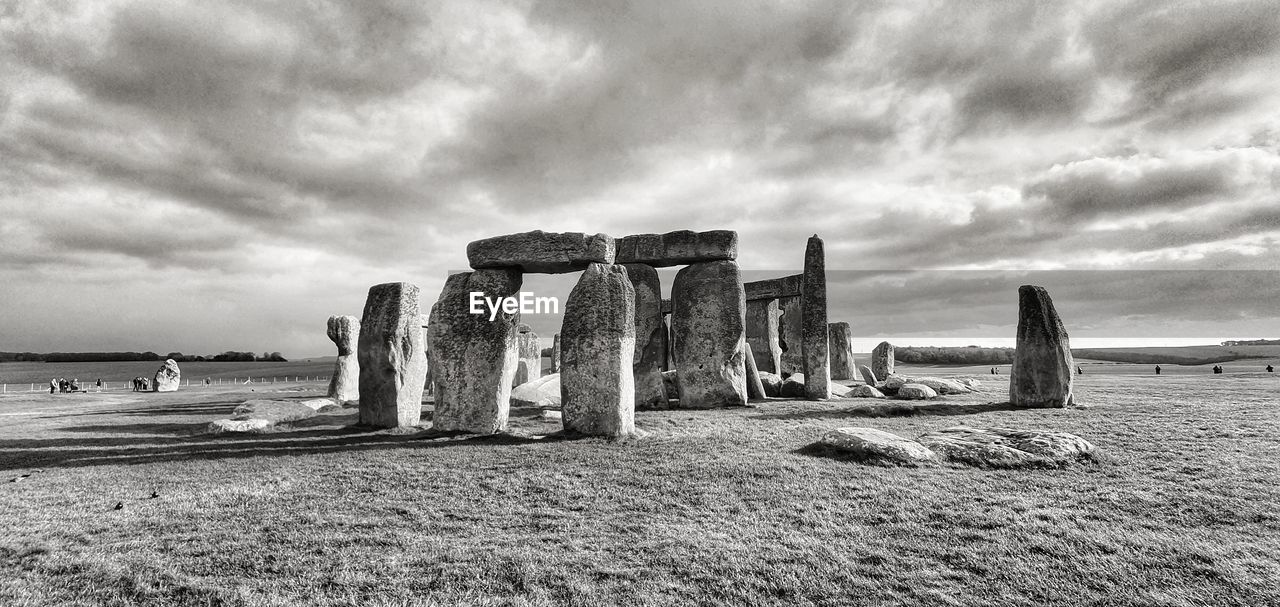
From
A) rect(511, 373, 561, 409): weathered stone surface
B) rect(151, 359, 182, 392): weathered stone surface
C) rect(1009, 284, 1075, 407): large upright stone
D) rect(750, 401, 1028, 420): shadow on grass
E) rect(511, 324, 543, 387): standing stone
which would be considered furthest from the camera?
rect(151, 359, 182, 392): weathered stone surface

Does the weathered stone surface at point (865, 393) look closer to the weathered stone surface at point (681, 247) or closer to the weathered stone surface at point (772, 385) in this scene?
the weathered stone surface at point (772, 385)

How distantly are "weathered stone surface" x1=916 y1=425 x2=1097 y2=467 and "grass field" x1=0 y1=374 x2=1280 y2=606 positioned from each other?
30cm

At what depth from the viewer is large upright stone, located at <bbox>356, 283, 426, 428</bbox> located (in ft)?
34.6

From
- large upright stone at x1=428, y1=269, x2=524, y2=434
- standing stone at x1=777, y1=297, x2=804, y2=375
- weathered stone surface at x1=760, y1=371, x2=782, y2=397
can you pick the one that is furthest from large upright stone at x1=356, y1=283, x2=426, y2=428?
standing stone at x1=777, y1=297, x2=804, y2=375

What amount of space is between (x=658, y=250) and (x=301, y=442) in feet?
27.9

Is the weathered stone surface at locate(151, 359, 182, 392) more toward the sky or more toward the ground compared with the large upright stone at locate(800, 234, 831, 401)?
more toward the ground

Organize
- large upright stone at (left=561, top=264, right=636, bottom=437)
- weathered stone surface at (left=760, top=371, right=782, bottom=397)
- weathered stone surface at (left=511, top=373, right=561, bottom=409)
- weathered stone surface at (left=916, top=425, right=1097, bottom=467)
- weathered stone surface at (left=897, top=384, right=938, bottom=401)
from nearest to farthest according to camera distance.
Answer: weathered stone surface at (left=916, top=425, right=1097, bottom=467) → large upright stone at (left=561, top=264, right=636, bottom=437) → weathered stone surface at (left=511, top=373, right=561, bottom=409) → weathered stone surface at (left=897, top=384, right=938, bottom=401) → weathered stone surface at (left=760, top=371, right=782, bottom=397)

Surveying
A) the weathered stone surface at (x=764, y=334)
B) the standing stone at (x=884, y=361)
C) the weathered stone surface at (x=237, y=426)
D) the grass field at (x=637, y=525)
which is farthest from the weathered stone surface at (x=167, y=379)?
the standing stone at (x=884, y=361)

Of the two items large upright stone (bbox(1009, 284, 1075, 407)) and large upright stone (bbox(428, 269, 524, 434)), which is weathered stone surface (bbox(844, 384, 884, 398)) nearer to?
large upright stone (bbox(1009, 284, 1075, 407))

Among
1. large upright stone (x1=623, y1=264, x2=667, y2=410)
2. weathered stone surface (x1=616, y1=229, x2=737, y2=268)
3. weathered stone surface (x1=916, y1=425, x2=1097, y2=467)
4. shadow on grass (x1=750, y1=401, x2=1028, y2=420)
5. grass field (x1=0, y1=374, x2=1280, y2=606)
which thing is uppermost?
weathered stone surface (x1=616, y1=229, x2=737, y2=268)

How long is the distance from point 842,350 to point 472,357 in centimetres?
→ 1701

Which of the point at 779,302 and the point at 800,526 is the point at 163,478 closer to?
the point at 800,526

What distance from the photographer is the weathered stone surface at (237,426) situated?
10.3 m

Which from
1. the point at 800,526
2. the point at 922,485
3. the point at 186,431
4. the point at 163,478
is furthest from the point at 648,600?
the point at 186,431
